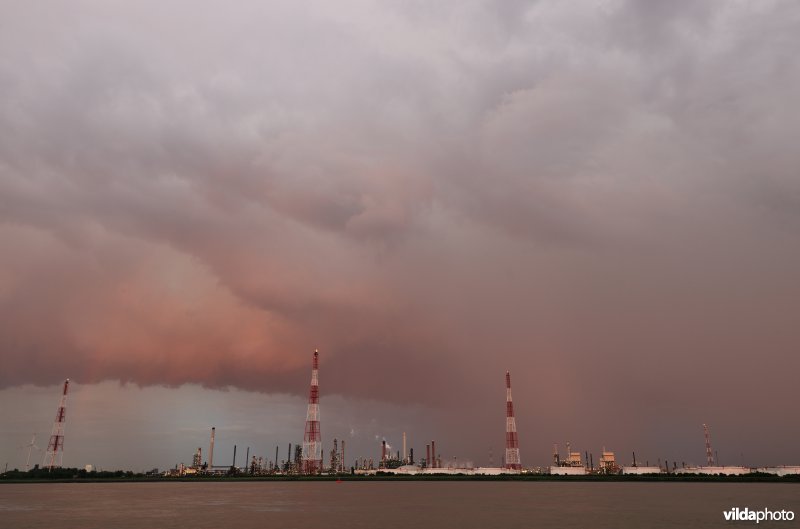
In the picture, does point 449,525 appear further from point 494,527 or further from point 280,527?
point 280,527

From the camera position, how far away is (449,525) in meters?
70.6

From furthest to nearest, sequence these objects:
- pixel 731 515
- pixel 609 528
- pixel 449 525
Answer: pixel 731 515
pixel 449 525
pixel 609 528

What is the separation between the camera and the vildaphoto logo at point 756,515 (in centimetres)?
7738

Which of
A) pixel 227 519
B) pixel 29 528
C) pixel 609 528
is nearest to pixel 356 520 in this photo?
pixel 227 519

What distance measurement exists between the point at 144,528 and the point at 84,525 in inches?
394

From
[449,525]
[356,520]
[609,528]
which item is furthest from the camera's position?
[356,520]

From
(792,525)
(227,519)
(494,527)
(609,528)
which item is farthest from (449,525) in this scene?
(792,525)

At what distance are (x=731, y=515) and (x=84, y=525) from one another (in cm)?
8924

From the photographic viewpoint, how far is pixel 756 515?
83.4m

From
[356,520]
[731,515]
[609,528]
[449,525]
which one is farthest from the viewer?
[731,515]

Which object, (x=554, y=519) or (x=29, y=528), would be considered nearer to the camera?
(x=29, y=528)

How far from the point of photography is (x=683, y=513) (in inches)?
3484

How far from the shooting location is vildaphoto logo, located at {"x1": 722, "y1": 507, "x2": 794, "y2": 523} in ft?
254

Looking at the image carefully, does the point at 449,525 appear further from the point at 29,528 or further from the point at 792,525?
the point at 29,528
